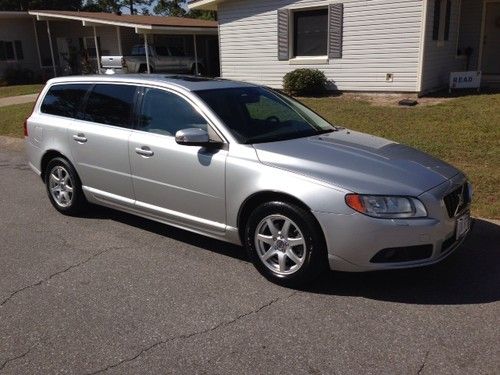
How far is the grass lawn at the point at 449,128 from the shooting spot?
21.6ft

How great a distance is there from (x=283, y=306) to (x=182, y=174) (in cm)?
151

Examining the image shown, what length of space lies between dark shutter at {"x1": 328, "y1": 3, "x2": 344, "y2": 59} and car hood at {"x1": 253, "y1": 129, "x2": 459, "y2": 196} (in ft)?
35.1

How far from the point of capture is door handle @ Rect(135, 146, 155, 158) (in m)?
4.69

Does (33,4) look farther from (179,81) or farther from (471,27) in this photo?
(179,81)

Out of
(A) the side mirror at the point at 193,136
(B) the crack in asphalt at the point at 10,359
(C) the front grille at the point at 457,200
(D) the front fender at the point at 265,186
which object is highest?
(A) the side mirror at the point at 193,136

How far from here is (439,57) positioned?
14.4 metres

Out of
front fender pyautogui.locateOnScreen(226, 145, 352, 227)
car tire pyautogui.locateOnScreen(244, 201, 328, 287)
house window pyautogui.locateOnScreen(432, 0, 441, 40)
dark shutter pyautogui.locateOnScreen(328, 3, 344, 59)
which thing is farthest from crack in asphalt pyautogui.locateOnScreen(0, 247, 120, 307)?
house window pyautogui.locateOnScreen(432, 0, 441, 40)

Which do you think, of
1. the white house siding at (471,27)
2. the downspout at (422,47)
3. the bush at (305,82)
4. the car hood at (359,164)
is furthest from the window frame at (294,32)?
the car hood at (359,164)

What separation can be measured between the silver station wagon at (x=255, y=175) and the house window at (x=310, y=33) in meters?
10.4

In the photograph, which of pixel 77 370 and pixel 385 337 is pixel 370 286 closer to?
pixel 385 337

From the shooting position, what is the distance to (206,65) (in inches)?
1135

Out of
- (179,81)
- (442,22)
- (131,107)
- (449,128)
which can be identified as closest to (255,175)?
(179,81)

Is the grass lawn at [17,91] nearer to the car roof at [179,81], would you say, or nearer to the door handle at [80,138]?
the door handle at [80,138]

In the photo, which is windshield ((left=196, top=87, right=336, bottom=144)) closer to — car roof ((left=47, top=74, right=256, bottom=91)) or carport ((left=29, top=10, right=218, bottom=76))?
car roof ((left=47, top=74, right=256, bottom=91))
